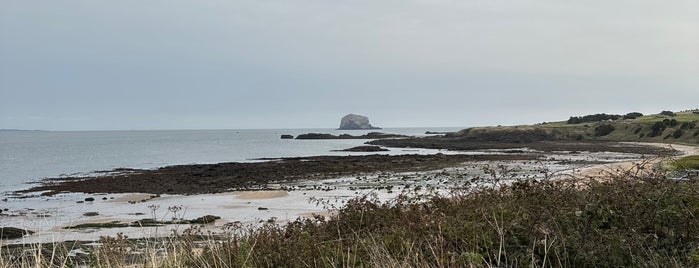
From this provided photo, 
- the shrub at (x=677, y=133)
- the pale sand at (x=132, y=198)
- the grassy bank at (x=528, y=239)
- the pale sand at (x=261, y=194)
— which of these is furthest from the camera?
the shrub at (x=677, y=133)

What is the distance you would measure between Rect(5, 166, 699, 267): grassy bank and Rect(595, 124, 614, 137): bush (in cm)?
8041

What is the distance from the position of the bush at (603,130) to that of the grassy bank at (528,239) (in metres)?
80.4

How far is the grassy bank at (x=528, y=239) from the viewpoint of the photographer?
4946mm

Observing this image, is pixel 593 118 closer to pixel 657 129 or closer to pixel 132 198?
pixel 657 129

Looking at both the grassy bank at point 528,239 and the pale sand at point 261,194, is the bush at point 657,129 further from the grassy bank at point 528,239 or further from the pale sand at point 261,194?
the grassy bank at point 528,239

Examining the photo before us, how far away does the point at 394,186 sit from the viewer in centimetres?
2891

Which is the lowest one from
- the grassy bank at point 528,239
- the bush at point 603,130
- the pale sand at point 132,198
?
A: the pale sand at point 132,198

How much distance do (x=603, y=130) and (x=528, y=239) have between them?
83143mm

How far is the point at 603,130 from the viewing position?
80.6 metres

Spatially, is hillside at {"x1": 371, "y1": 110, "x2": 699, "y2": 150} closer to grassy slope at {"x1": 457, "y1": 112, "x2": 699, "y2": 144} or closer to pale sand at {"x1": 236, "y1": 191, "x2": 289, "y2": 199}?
grassy slope at {"x1": 457, "y1": 112, "x2": 699, "y2": 144}

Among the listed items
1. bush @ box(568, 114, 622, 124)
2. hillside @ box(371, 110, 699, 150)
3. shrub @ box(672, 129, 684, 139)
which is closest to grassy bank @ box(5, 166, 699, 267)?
hillside @ box(371, 110, 699, 150)

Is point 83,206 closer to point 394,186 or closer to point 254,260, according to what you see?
point 394,186

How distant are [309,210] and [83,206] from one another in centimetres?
1185

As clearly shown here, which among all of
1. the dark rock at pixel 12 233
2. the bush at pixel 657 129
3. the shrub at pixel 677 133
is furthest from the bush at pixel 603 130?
the dark rock at pixel 12 233
